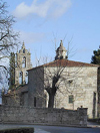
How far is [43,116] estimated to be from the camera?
28562 mm

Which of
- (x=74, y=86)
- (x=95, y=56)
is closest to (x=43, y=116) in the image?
(x=74, y=86)

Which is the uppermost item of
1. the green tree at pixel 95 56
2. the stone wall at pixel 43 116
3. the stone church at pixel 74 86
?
the green tree at pixel 95 56

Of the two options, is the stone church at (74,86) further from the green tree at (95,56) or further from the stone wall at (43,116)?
the green tree at (95,56)

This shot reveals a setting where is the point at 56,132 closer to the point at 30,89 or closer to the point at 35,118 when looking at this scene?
the point at 35,118

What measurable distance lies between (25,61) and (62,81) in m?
48.8

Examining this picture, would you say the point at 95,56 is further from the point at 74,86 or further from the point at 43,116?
the point at 43,116

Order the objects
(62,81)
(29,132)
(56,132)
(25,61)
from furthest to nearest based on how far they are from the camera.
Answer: (25,61), (62,81), (56,132), (29,132)

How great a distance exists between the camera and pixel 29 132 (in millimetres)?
16812

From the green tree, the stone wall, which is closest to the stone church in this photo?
the stone wall

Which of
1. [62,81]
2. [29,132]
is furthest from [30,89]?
[29,132]

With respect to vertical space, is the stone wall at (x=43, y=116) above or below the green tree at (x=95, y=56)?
below

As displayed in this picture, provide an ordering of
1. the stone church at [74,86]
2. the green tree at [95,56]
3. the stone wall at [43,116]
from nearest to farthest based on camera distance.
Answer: the stone wall at [43,116] → the stone church at [74,86] → the green tree at [95,56]

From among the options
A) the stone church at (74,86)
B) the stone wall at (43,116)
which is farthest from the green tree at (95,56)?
the stone wall at (43,116)

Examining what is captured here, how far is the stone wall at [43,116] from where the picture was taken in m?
28.2
